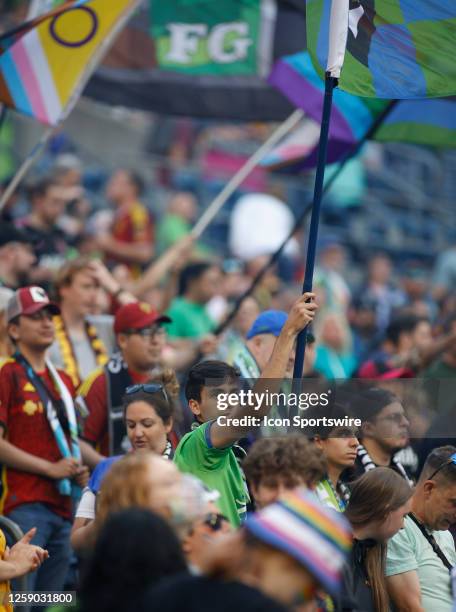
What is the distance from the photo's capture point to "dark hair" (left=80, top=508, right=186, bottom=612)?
3613 millimetres

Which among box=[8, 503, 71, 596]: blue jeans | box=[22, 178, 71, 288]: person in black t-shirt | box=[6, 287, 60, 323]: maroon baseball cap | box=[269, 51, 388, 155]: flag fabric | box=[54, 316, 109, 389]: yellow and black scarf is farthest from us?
box=[22, 178, 71, 288]: person in black t-shirt

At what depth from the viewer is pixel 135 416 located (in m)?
6.14

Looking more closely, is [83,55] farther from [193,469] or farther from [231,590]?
[231,590]

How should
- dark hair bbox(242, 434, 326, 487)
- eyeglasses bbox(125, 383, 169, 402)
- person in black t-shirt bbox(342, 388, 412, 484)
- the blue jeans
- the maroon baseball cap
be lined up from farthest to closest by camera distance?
the maroon baseball cap < the blue jeans < eyeglasses bbox(125, 383, 169, 402) < person in black t-shirt bbox(342, 388, 412, 484) < dark hair bbox(242, 434, 326, 487)

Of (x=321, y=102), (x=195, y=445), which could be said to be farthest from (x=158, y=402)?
(x=321, y=102)

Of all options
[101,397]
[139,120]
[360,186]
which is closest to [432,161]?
[360,186]

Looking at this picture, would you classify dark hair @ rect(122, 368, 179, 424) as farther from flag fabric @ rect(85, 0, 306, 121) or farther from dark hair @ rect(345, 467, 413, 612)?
flag fabric @ rect(85, 0, 306, 121)

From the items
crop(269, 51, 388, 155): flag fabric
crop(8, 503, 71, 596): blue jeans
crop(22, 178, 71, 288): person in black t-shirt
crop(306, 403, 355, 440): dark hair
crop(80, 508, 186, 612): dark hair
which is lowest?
crop(8, 503, 71, 596): blue jeans

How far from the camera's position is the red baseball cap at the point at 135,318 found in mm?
8125

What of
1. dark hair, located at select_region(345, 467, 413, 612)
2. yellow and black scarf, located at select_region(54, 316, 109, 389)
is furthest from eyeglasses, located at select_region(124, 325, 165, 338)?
dark hair, located at select_region(345, 467, 413, 612)

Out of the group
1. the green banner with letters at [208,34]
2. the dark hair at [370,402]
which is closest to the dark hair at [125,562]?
the dark hair at [370,402]

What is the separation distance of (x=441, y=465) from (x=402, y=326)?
15.9ft

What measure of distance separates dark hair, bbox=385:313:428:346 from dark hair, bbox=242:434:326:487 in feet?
20.4

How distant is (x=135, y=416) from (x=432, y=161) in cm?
1366
